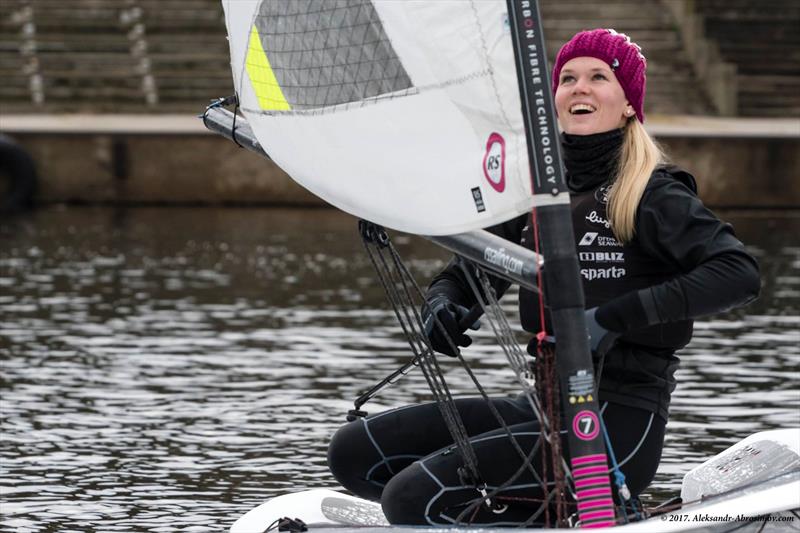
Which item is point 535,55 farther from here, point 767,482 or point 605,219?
point 767,482

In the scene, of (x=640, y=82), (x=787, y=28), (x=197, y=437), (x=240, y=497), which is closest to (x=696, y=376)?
(x=197, y=437)

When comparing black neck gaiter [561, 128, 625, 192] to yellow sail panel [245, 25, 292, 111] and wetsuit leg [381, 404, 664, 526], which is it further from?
yellow sail panel [245, 25, 292, 111]

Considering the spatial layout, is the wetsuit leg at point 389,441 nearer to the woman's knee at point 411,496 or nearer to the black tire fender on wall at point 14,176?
the woman's knee at point 411,496

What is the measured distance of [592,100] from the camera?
16.6 ft

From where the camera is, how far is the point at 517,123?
4574mm

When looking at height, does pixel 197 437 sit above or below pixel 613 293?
below

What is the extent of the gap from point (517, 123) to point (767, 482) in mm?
1147

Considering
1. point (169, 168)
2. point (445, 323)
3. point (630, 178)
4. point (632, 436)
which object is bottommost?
point (169, 168)

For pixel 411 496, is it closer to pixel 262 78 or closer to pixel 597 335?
pixel 597 335

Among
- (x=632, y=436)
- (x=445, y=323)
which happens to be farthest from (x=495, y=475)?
(x=445, y=323)

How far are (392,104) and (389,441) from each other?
3.63 feet

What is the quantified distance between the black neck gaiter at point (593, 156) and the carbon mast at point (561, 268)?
550 mm

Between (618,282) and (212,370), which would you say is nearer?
(618,282)

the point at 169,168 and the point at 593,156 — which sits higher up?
the point at 593,156
